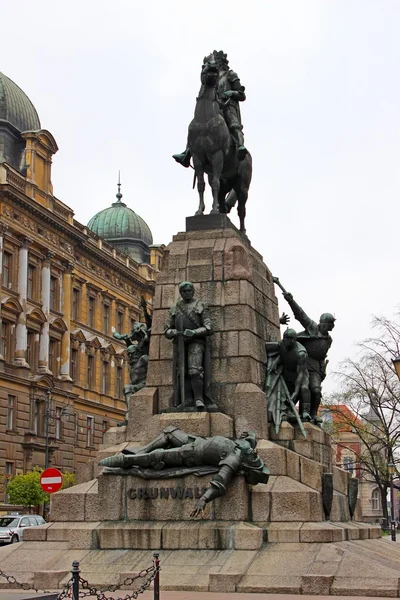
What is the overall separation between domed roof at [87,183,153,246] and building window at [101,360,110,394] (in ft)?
43.3

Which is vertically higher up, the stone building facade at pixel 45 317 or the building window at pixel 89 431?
the stone building facade at pixel 45 317

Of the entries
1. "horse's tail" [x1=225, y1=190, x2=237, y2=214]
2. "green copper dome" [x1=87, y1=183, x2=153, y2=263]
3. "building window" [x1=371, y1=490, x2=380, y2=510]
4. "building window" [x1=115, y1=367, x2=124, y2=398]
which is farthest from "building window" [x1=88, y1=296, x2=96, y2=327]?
"building window" [x1=371, y1=490, x2=380, y2=510]

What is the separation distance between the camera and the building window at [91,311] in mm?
64412

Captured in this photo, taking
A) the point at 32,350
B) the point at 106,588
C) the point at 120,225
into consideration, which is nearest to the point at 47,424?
the point at 32,350

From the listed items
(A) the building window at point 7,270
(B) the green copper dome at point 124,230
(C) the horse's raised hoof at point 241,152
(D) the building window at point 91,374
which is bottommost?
(C) the horse's raised hoof at point 241,152

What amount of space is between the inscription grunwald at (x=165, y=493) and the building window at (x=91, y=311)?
49359 millimetres

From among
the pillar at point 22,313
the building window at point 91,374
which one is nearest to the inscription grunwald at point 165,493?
the pillar at point 22,313

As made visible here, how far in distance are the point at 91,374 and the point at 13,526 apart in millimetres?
29662

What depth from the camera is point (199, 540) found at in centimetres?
1430

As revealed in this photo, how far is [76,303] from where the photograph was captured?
6228 cm

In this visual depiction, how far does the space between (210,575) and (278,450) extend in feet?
9.02

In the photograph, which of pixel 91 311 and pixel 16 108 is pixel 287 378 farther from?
pixel 91 311

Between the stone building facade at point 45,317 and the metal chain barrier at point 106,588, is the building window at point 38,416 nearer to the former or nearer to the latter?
the stone building facade at point 45,317

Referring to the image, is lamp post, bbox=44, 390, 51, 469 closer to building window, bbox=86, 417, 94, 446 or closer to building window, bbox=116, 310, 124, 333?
building window, bbox=86, 417, 94, 446
